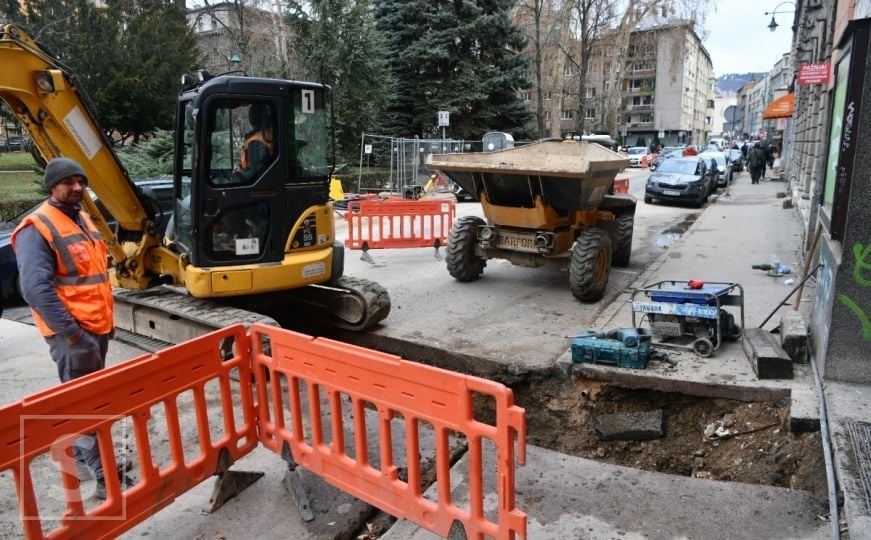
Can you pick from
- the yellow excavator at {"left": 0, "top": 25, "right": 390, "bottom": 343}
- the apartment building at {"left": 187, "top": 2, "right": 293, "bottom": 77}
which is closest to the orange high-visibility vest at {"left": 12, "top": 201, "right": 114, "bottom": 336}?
the yellow excavator at {"left": 0, "top": 25, "right": 390, "bottom": 343}

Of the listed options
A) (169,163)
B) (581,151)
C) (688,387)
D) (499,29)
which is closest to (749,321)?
(688,387)

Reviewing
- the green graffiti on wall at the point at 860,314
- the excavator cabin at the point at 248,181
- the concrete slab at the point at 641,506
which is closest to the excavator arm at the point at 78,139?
the excavator cabin at the point at 248,181

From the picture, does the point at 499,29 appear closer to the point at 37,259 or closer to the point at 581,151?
the point at 581,151

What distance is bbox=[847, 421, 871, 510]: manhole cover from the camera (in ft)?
11.1

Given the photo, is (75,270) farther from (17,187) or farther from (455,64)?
(455,64)

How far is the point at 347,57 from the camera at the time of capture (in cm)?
2316

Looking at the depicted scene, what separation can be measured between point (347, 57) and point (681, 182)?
13.4m

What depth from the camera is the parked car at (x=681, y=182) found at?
746 inches

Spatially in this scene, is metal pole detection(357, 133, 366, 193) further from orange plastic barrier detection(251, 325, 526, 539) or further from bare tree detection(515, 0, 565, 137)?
orange plastic barrier detection(251, 325, 526, 539)

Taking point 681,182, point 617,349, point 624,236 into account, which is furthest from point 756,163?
point 617,349

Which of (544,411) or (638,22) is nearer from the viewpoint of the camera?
(544,411)

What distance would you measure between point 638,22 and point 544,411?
4106 centimetres

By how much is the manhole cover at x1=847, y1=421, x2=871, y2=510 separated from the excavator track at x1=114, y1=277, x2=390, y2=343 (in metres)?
4.40

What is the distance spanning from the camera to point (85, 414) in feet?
9.85
